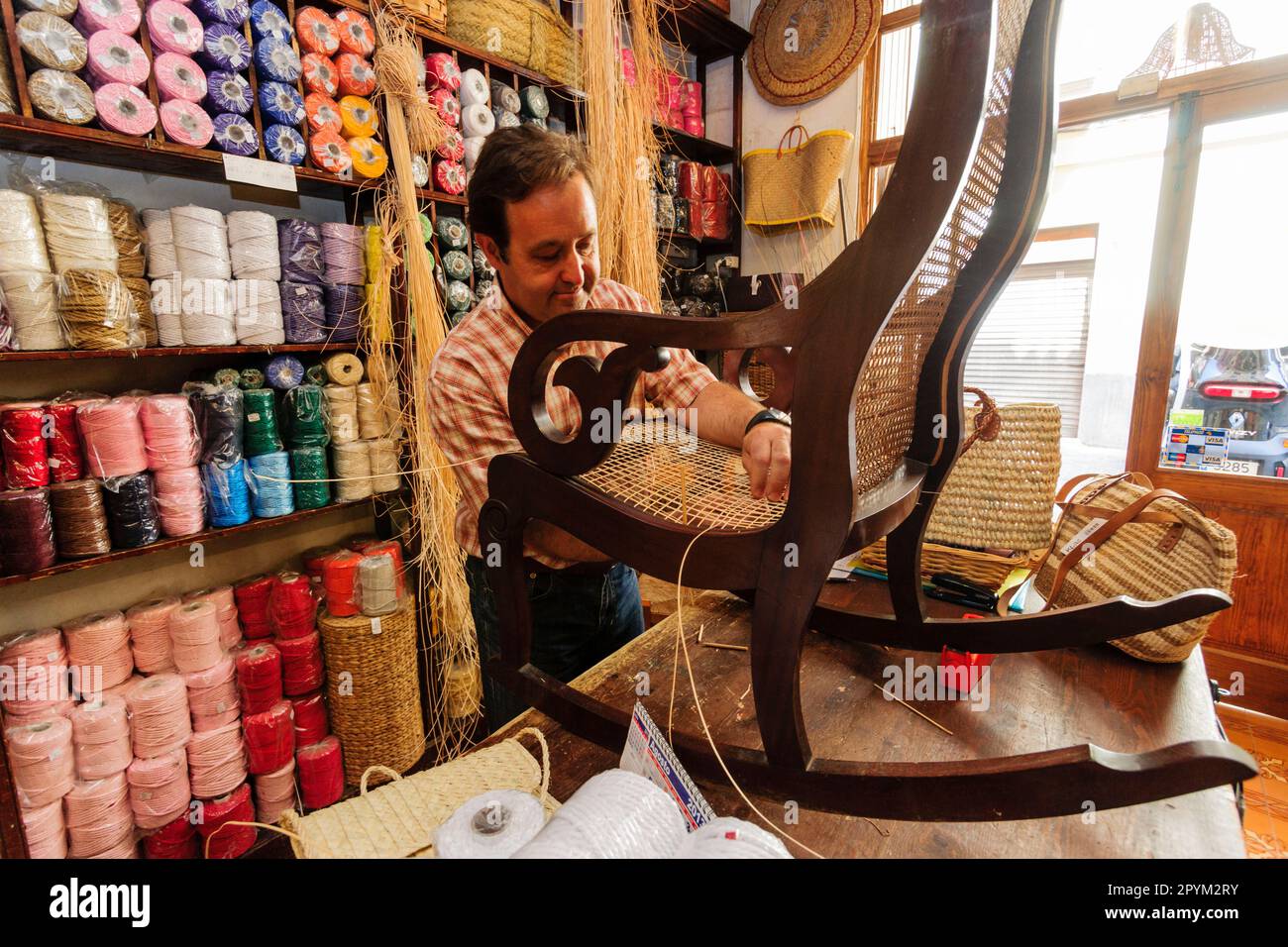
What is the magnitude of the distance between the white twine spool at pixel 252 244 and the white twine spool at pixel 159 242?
14cm

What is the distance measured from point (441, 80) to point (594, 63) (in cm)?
68

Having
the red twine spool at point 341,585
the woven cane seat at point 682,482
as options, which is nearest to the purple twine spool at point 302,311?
the red twine spool at point 341,585

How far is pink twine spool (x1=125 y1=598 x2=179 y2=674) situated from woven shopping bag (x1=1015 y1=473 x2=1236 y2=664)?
2.16 meters

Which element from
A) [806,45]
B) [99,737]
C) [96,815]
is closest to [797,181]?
[806,45]

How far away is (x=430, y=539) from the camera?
218 cm

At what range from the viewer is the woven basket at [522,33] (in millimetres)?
2166

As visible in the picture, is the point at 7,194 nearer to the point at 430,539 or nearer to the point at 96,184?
the point at 96,184

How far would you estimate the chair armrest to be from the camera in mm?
550

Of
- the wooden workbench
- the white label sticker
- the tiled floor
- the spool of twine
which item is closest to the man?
the wooden workbench

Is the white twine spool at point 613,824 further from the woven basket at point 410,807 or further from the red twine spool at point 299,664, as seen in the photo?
the red twine spool at point 299,664

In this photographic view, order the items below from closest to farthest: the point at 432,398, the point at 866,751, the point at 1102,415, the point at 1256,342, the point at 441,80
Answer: the point at 866,751 → the point at 432,398 → the point at 441,80 → the point at 1256,342 → the point at 1102,415

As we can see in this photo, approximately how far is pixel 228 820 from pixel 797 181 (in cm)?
339

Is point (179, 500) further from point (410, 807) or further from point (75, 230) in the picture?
point (410, 807)
